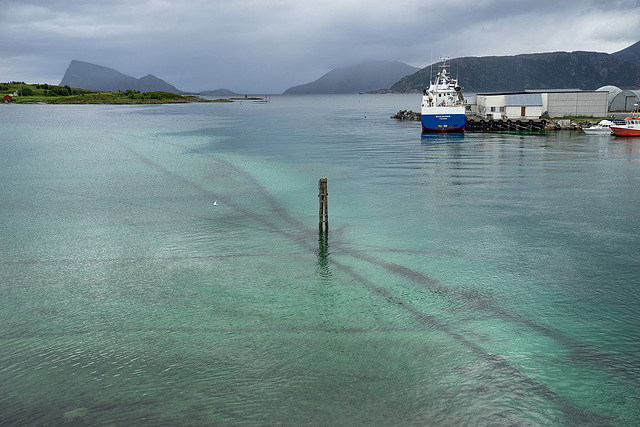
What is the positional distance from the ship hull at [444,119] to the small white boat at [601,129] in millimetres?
21585

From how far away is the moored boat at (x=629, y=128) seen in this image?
7719 centimetres

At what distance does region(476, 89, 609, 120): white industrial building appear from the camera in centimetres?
10006

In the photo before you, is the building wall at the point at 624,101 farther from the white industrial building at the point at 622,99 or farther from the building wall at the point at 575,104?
the building wall at the point at 575,104

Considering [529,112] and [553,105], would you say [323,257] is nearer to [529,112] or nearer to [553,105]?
[529,112]

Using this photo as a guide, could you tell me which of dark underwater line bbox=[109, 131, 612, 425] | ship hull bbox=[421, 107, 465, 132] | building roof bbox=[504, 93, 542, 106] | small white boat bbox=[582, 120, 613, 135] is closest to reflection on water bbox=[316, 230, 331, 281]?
dark underwater line bbox=[109, 131, 612, 425]

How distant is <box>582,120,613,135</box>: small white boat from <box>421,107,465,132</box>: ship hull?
850 inches

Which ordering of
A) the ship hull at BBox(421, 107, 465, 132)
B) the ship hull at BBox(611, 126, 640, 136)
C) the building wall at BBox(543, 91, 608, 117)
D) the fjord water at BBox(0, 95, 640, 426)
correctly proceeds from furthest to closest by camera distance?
1. the building wall at BBox(543, 91, 608, 117)
2. the ship hull at BBox(421, 107, 465, 132)
3. the ship hull at BBox(611, 126, 640, 136)
4. the fjord water at BBox(0, 95, 640, 426)

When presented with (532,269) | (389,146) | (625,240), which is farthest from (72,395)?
(389,146)

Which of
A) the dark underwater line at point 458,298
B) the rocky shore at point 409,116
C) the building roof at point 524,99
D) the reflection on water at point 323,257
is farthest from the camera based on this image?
the rocky shore at point 409,116

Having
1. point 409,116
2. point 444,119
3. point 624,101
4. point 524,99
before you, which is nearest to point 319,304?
point 444,119

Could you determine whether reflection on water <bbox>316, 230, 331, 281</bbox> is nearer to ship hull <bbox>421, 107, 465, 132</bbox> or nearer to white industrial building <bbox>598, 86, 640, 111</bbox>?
ship hull <bbox>421, 107, 465, 132</bbox>

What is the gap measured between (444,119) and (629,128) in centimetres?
3009

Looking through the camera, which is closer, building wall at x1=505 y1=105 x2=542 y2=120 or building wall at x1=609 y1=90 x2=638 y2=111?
building wall at x1=505 y1=105 x2=542 y2=120

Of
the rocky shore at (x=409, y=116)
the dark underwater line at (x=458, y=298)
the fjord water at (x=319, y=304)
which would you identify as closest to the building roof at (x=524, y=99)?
the rocky shore at (x=409, y=116)
